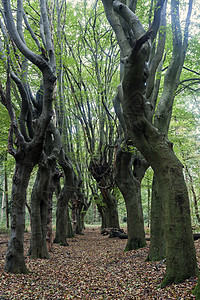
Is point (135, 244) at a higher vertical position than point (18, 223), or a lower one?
lower

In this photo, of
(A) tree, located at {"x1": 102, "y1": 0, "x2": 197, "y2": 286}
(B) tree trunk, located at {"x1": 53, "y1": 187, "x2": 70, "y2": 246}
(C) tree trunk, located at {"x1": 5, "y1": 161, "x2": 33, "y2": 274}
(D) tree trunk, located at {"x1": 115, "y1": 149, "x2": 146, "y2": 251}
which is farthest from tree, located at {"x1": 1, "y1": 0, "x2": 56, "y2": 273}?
(B) tree trunk, located at {"x1": 53, "y1": 187, "x2": 70, "y2": 246}

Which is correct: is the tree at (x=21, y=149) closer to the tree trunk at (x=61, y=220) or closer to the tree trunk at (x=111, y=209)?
the tree trunk at (x=61, y=220)

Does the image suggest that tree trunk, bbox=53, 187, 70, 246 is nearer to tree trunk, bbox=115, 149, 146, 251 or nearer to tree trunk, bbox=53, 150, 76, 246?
tree trunk, bbox=53, 150, 76, 246

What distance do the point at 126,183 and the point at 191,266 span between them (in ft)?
19.6

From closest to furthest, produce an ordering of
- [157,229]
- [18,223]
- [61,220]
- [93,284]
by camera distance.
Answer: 1. [93,284]
2. [18,223]
3. [157,229]
4. [61,220]

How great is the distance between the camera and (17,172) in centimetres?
682

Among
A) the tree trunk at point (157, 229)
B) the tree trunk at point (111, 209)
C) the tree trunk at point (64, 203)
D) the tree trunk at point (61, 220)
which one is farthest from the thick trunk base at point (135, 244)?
the tree trunk at point (111, 209)

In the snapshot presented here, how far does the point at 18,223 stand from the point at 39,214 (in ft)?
6.85

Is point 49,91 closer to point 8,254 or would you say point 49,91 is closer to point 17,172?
point 17,172

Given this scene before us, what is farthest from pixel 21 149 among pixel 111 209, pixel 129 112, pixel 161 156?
pixel 111 209

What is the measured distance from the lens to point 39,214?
8.63m

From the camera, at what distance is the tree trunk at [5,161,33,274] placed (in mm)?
6348

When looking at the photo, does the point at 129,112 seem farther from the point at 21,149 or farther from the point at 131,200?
the point at 131,200

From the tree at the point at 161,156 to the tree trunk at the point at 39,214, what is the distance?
501cm
